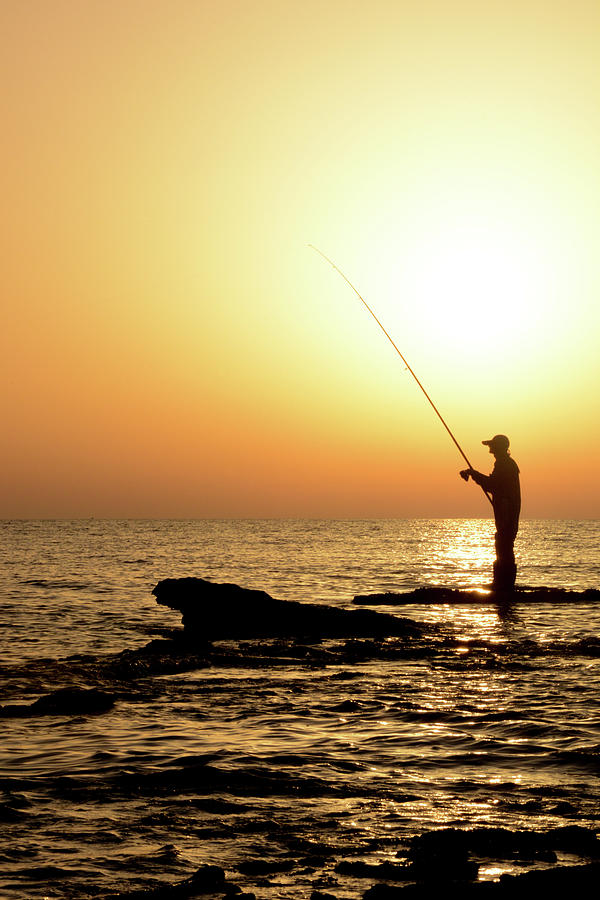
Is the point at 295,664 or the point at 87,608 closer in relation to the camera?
the point at 295,664

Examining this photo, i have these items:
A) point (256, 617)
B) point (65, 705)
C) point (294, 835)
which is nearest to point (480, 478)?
point (256, 617)

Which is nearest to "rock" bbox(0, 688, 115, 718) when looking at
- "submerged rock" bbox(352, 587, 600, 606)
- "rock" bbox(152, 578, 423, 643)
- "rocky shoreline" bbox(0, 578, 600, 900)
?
"rocky shoreline" bbox(0, 578, 600, 900)

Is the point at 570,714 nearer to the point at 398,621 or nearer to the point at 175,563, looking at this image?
the point at 398,621

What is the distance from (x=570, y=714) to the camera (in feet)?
33.3

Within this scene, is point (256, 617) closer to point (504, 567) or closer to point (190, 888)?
point (504, 567)

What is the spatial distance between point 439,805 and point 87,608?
17571mm

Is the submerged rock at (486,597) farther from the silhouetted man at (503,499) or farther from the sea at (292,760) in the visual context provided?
the sea at (292,760)

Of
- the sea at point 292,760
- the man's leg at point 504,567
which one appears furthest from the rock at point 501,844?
the man's leg at point 504,567

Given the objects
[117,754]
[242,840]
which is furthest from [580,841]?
[117,754]

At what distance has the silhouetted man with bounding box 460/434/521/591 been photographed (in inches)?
778

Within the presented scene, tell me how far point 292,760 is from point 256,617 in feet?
28.7

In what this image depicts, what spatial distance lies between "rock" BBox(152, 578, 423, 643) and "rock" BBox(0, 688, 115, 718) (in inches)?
223

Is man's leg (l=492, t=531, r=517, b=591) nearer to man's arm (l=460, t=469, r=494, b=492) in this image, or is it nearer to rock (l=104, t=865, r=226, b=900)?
man's arm (l=460, t=469, r=494, b=492)

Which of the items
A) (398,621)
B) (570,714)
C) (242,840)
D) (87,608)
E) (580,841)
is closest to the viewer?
(580,841)
